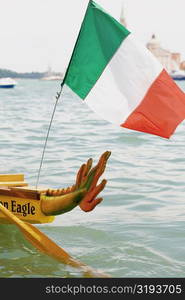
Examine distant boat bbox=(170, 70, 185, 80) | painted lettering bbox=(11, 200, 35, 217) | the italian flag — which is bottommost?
distant boat bbox=(170, 70, 185, 80)

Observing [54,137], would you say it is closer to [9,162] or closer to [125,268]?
[9,162]

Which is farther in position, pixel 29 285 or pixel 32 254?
pixel 32 254

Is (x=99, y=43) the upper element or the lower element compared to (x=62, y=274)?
upper

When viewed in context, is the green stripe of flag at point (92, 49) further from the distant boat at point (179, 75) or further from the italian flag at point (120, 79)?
the distant boat at point (179, 75)

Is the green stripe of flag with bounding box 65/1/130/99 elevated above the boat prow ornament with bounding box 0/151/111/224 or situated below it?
above

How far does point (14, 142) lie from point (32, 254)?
12.1m

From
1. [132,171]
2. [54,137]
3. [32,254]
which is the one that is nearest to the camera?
[32,254]

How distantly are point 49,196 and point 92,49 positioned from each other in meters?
1.76

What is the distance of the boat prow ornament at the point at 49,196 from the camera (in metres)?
7.89

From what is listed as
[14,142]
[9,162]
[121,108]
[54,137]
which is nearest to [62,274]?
[121,108]

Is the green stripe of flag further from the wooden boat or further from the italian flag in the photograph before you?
the wooden boat

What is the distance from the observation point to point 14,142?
68.8ft

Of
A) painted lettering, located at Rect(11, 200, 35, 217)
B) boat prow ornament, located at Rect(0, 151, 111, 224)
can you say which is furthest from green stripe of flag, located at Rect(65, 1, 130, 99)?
painted lettering, located at Rect(11, 200, 35, 217)

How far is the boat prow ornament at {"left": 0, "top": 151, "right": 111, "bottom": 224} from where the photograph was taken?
311 inches
